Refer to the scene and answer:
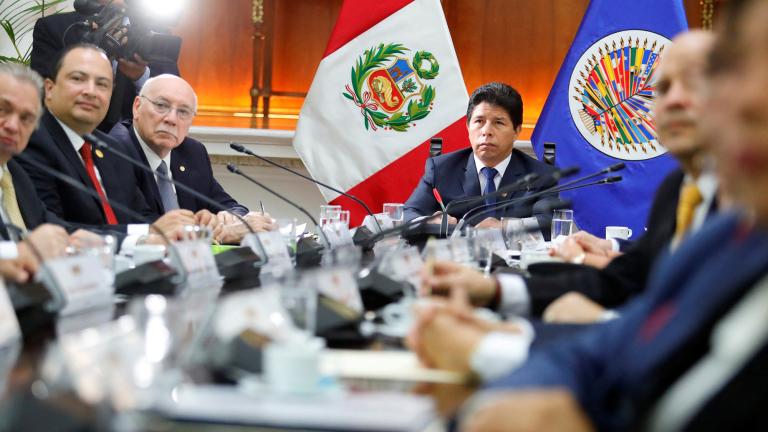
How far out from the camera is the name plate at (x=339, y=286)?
4.94 feet

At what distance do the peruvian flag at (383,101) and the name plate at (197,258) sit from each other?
309 cm

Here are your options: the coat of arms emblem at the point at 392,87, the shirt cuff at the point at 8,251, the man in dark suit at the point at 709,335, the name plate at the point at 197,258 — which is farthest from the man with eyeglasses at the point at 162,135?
the man in dark suit at the point at 709,335

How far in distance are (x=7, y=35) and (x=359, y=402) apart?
16.8 feet

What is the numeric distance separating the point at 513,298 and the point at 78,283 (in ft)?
2.84

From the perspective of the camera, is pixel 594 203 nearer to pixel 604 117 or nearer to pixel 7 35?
pixel 604 117

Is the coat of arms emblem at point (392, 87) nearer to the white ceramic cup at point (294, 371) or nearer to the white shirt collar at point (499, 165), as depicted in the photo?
the white shirt collar at point (499, 165)

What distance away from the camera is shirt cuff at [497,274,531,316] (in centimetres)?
185

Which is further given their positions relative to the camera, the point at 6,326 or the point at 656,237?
the point at 656,237

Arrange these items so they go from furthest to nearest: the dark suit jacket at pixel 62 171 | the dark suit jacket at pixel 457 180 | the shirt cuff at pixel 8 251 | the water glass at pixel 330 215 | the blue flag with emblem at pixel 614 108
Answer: the blue flag with emblem at pixel 614 108 < the dark suit jacket at pixel 457 180 < the water glass at pixel 330 215 < the dark suit jacket at pixel 62 171 < the shirt cuff at pixel 8 251

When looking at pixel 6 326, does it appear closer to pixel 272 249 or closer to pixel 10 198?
pixel 272 249

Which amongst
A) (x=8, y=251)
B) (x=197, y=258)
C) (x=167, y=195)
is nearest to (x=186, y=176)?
(x=167, y=195)

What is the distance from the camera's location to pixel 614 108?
16.6 ft

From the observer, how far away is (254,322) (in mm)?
1176

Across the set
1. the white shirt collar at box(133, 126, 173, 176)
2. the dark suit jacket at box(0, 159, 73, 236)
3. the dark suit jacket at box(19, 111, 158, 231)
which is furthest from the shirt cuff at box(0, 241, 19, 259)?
the white shirt collar at box(133, 126, 173, 176)
